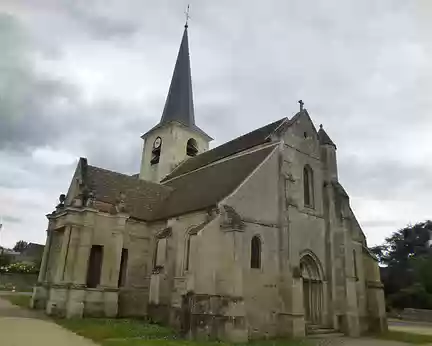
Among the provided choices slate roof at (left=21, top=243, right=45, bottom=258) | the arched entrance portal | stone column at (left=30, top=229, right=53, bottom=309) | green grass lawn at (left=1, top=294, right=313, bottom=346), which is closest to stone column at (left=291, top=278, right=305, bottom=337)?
green grass lawn at (left=1, top=294, right=313, bottom=346)

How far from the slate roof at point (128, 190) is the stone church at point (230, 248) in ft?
0.29

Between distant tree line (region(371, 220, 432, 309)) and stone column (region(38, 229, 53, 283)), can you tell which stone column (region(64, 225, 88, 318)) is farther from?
distant tree line (region(371, 220, 432, 309))

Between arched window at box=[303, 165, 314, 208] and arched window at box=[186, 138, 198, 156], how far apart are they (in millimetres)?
14153

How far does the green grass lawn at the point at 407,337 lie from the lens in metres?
16.9

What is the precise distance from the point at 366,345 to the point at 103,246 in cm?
1423

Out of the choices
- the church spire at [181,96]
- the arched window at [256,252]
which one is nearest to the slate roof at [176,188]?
the arched window at [256,252]

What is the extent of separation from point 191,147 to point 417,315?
2556 cm

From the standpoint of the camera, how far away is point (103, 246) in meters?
20.2

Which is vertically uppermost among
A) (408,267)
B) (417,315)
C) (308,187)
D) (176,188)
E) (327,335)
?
(176,188)

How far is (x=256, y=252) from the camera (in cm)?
1648

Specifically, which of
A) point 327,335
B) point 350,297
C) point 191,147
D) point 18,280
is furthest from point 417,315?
point 18,280

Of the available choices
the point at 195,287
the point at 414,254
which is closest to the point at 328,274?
the point at 195,287

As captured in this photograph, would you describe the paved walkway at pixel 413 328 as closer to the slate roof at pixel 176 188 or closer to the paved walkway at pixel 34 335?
the slate roof at pixel 176 188

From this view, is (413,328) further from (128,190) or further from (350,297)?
(128,190)
